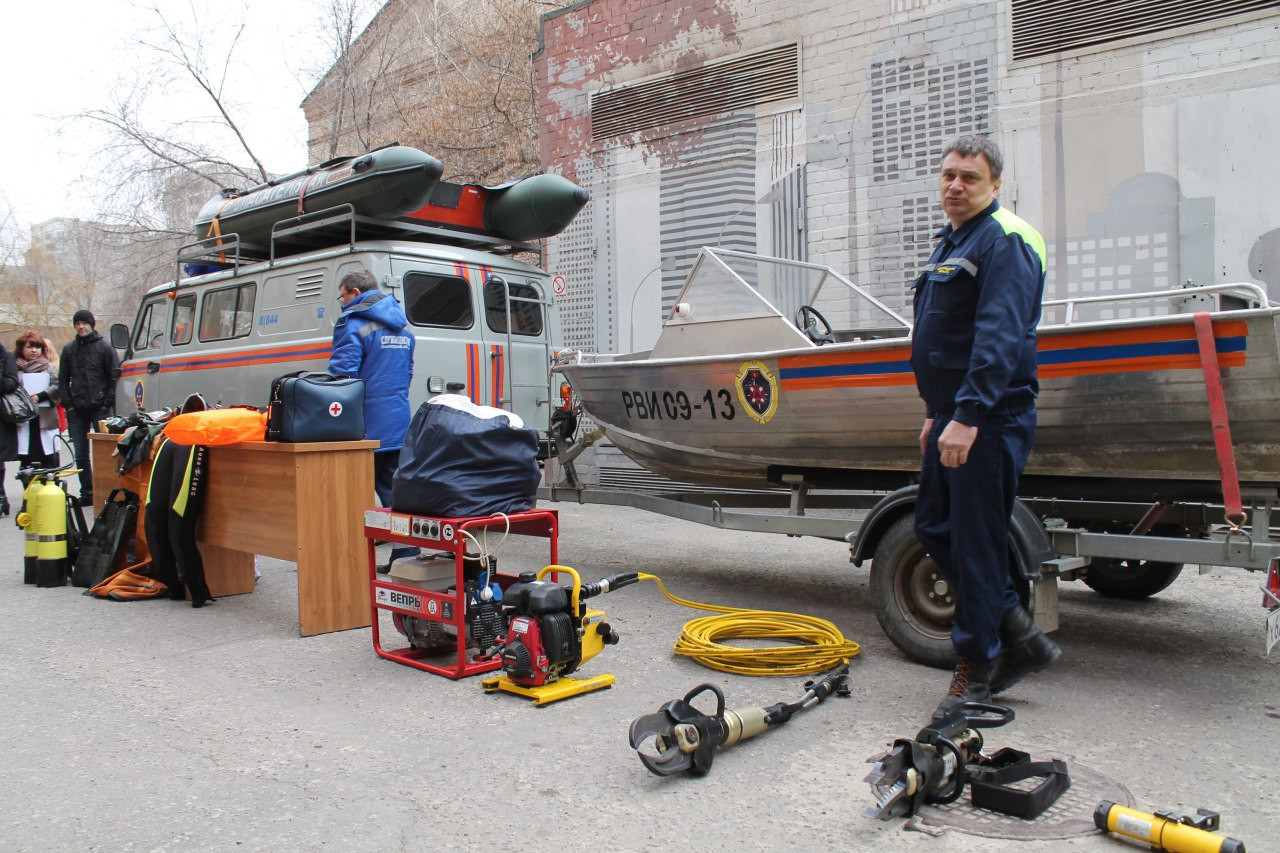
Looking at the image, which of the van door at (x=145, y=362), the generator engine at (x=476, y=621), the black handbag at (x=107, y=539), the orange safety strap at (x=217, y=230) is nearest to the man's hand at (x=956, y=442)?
the generator engine at (x=476, y=621)

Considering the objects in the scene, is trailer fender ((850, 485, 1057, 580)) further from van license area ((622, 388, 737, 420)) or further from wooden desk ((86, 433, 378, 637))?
wooden desk ((86, 433, 378, 637))

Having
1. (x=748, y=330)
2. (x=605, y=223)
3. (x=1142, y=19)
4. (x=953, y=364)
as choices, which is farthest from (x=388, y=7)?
(x=953, y=364)

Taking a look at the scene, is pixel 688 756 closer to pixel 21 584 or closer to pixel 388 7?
pixel 21 584

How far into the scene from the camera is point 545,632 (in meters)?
3.91

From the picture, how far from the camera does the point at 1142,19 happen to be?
7.93 metres

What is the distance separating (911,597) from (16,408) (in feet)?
30.3

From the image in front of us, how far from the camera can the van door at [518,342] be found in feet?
28.0

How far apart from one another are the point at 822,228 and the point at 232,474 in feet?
20.5

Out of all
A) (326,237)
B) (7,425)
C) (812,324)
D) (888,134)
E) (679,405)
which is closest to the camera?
(679,405)

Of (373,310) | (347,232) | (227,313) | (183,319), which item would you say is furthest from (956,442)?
(183,319)

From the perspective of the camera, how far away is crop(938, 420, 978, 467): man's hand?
3344 millimetres

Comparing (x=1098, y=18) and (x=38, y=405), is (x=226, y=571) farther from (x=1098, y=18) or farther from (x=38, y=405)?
(x=1098, y=18)

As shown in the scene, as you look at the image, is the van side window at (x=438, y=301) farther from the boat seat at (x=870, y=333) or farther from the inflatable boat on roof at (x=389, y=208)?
the boat seat at (x=870, y=333)

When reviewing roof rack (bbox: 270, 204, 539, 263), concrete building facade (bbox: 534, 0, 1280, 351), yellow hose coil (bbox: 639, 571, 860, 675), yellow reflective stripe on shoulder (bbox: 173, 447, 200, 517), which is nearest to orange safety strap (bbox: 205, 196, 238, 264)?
roof rack (bbox: 270, 204, 539, 263)
